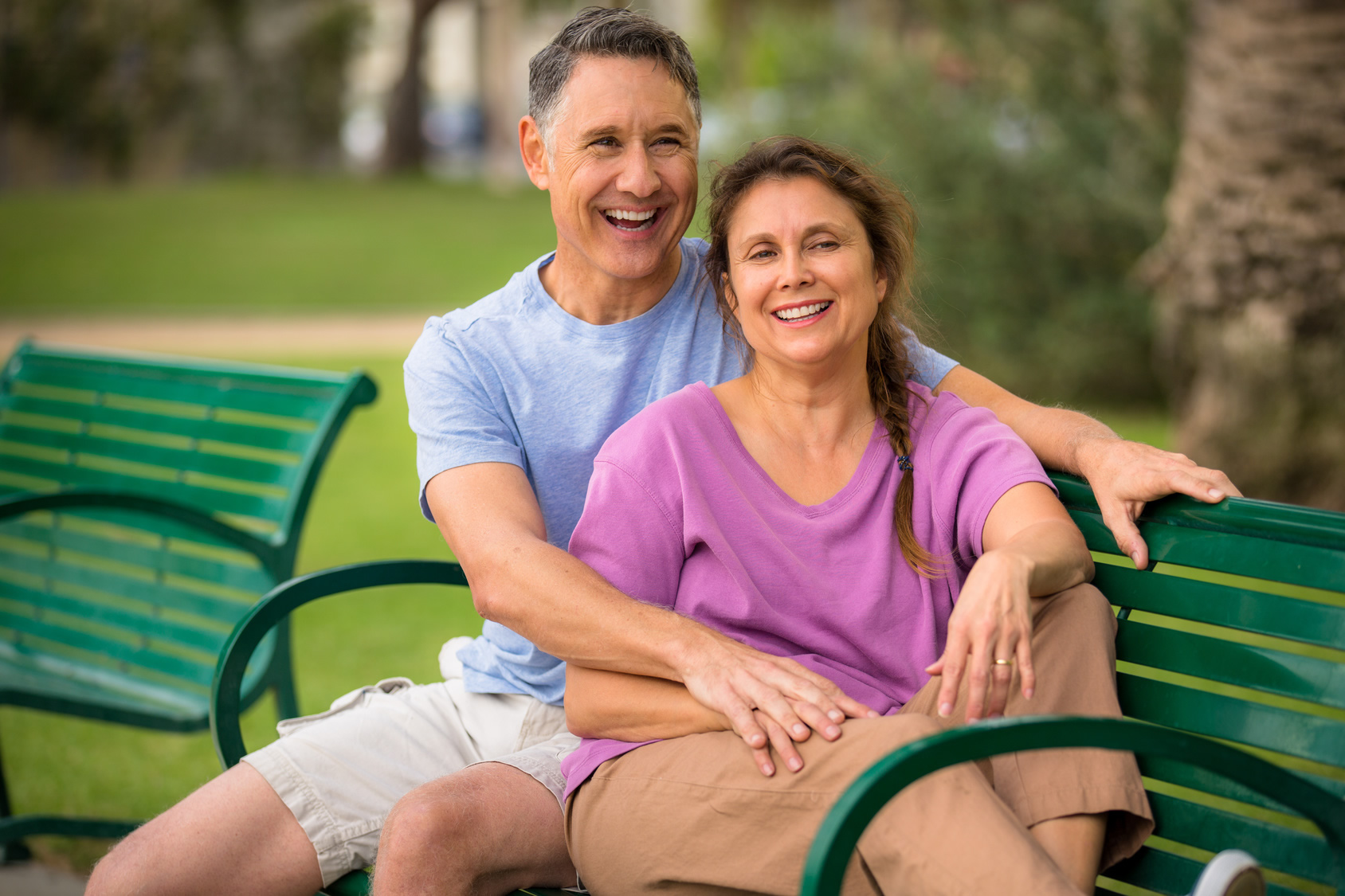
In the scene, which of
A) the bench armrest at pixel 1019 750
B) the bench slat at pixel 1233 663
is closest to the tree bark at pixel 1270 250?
the bench slat at pixel 1233 663

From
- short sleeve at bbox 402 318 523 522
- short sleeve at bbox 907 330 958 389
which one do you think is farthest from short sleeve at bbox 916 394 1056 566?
short sleeve at bbox 402 318 523 522

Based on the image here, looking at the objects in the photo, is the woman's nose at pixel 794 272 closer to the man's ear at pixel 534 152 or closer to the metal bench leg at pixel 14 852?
the man's ear at pixel 534 152

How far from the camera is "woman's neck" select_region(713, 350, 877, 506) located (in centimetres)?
235

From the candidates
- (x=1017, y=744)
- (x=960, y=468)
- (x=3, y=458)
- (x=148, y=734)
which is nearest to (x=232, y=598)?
(x=3, y=458)

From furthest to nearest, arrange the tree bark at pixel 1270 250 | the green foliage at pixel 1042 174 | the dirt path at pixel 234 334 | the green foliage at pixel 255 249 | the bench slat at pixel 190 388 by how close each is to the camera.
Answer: the green foliage at pixel 255 249 < the dirt path at pixel 234 334 < the green foliage at pixel 1042 174 < the tree bark at pixel 1270 250 < the bench slat at pixel 190 388

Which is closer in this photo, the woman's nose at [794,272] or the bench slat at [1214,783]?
the bench slat at [1214,783]

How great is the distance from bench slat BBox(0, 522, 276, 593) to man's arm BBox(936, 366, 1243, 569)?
6.48 ft

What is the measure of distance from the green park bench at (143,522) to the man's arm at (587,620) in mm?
1045

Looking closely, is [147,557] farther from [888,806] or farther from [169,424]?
[888,806]

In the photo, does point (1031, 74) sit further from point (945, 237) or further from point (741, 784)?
point (741, 784)

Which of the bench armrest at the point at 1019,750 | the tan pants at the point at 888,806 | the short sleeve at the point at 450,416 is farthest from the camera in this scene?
the short sleeve at the point at 450,416

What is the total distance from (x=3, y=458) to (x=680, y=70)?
8.80ft

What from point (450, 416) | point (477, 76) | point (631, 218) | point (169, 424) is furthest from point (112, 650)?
point (477, 76)

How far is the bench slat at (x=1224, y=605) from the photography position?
2.04 m
